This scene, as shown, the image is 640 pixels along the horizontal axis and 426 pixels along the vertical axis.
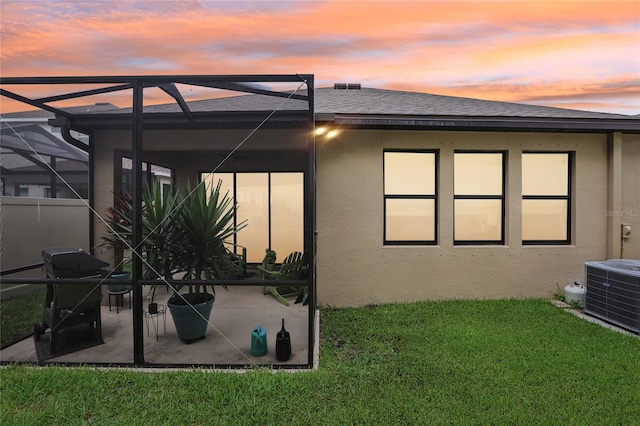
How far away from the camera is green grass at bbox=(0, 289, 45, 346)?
12.2 feet

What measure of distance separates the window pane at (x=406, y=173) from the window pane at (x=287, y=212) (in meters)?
2.81

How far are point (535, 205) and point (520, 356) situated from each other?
3.16 m

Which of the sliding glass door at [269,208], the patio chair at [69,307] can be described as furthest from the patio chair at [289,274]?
the patio chair at [69,307]

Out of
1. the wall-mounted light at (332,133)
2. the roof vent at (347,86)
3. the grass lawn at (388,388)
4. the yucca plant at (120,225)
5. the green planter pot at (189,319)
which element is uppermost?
the roof vent at (347,86)

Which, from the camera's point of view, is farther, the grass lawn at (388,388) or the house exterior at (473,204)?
the house exterior at (473,204)

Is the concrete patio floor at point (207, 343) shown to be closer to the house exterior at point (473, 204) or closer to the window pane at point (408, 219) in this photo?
the house exterior at point (473, 204)

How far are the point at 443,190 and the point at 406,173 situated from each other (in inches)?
26.6

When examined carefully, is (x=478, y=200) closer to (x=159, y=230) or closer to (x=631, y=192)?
(x=631, y=192)

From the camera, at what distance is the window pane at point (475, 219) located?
5.30 meters

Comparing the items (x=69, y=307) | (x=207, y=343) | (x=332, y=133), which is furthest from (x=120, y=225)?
(x=332, y=133)

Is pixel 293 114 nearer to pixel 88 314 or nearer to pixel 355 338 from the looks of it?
pixel 355 338

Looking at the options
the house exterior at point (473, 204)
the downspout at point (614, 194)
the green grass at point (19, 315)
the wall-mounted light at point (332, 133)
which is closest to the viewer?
the green grass at point (19, 315)

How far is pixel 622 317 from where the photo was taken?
4.08m

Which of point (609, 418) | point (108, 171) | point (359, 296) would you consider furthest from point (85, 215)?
point (609, 418)
